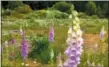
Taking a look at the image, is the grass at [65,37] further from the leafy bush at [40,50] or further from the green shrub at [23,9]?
the green shrub at [23,9]

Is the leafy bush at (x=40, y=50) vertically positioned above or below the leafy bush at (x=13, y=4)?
above

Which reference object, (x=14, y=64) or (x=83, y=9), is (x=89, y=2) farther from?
(x=14, y=64)

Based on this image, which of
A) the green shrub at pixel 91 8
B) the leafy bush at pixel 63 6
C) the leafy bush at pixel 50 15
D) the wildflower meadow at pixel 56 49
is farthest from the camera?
the leafy bush at pixel 63 6

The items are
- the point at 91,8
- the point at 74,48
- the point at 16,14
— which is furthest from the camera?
the point at 16,14

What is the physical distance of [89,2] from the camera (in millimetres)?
38594

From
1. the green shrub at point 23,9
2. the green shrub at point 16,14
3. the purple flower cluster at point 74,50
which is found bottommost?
the green shrub at point 16,14

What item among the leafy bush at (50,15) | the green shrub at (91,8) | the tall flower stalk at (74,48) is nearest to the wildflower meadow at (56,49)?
the tall flower stalk at (74,48)

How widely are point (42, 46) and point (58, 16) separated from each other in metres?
23.0

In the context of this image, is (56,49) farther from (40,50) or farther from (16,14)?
(16,14)

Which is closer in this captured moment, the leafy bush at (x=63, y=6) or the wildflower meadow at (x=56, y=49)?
the wildflower meadow at (x=56, y=49)

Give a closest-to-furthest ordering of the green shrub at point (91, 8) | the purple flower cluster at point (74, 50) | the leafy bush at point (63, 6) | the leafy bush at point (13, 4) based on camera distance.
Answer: the purple flower cluster at point (74, 50)
the green shrub at point (91, 8)
the leafy bush at point (63, 6)
the leafy bush at point (13, 4)

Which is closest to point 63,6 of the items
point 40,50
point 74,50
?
point 40,50

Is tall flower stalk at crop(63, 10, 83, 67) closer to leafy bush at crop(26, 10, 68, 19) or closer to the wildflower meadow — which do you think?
the wildflower meadow

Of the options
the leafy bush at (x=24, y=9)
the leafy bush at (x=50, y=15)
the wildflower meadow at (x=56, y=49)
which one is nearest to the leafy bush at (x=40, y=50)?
the wildflower meadow at (x=56, y=49)
